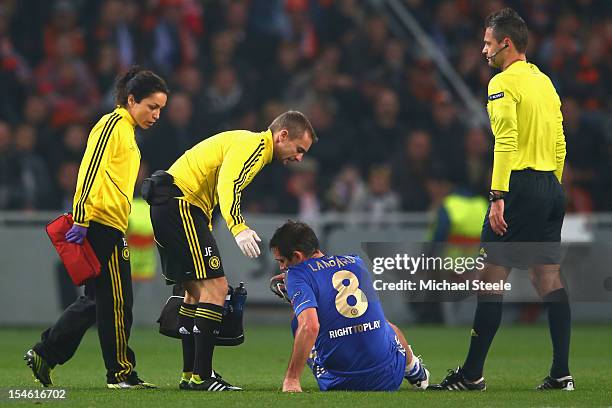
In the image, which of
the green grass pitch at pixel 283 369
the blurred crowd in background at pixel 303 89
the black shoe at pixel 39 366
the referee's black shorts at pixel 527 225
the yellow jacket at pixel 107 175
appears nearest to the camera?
the green grass pitch at pixel 283 369

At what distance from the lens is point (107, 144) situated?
8031 millimetres

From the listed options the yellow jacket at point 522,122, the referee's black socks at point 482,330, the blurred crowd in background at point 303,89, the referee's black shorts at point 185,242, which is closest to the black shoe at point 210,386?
the referee's black shorts at point 185,242

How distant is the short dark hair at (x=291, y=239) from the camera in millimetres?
7812

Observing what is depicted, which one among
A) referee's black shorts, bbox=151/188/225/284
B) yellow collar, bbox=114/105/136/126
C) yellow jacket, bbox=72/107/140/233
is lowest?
referee's black shorts, bbox=151/188/225/284

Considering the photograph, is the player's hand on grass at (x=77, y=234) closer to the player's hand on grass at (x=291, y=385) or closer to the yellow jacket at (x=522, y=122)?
the player's hand on grass at (x=291, y=385)

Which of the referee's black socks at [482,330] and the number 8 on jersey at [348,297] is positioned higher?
the number 8 on jersey at [348,297]

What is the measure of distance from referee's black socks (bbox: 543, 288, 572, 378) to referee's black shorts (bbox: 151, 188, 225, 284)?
6.81ft

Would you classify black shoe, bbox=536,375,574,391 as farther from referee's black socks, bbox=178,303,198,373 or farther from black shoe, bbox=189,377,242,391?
referee's black socks, bbox=178,303,198,373

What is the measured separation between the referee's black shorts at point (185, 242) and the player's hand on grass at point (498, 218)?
171 cm

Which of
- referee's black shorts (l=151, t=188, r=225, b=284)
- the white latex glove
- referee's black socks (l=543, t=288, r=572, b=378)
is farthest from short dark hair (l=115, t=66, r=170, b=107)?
referee's black socks (l=543, t=288, r=572, b=378)

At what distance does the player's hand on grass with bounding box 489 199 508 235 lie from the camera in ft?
26.3

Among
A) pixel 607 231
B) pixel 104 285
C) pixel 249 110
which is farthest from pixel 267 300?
pixel 104 285

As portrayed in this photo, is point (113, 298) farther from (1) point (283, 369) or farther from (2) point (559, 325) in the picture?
(2) point (559, 325)

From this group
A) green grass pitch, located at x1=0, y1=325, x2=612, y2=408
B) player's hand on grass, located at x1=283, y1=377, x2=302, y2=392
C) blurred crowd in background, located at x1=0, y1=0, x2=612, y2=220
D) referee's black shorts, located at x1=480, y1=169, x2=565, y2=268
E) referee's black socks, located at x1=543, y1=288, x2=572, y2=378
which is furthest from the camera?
blurred crowd in background, located at x1=0, y1=0, x2=612, y2=220
